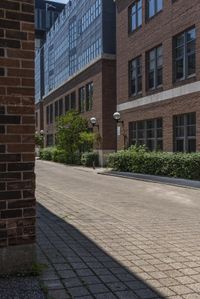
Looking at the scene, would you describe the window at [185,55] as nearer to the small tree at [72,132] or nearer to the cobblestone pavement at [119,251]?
the cobblestone pavement at [119,251]

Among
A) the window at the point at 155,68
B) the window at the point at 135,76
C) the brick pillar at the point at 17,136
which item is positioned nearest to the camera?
the brick pillar at the point at 17,136

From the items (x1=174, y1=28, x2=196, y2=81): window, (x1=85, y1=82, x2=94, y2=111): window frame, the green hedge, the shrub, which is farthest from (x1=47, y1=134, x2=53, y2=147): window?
(x1=174, y1=28, x2=196, y2=81): window

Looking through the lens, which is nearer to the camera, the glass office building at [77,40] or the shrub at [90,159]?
the shrub at [90,159]

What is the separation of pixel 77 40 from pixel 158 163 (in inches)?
1121

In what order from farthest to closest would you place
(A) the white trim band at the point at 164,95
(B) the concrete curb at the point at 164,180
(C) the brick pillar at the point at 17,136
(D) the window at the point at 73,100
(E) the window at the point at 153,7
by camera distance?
(D) the window at the point at 73,100 → (E) the window at the point at 153,7 → (A) the white trim band at the point at 164,95 → (B) the concrete curb at the point at 164,180 → (C) the brick pillar at the point at 17,136

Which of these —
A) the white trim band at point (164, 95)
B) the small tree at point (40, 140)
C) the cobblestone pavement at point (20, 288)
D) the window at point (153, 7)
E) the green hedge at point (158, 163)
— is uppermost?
the window at point (153, 7)

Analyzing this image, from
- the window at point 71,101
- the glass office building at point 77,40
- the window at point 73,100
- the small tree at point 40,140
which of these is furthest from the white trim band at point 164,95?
the small tree at point 40,140

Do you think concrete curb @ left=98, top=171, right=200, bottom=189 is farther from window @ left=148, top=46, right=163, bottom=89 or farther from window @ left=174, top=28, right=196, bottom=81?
window @ left=148, top=46, right=163, bottom=89

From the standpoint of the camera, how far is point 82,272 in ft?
17.4

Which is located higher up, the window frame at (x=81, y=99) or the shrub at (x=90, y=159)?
the window frame at (x=81, y=99)

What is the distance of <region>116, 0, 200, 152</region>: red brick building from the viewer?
2339cm

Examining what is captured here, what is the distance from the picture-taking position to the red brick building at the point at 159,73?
76.7 feet

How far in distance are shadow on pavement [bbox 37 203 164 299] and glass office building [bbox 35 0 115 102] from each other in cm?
3291

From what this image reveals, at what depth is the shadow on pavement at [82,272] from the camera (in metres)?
4.64
